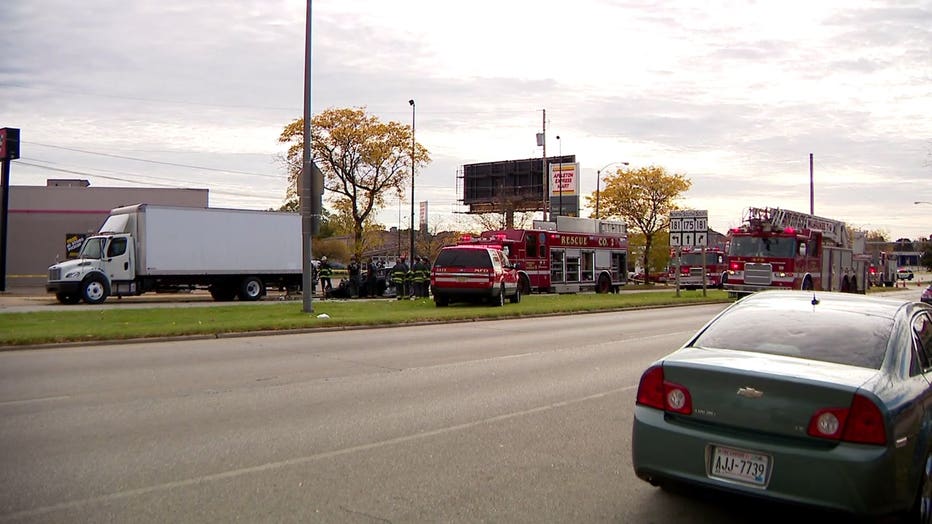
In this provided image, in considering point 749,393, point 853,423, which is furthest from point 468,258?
point 853,423

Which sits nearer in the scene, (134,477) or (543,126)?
(134,477)

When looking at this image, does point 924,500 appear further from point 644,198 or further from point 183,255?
point 644,198

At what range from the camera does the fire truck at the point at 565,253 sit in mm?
34125

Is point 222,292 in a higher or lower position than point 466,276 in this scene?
lower

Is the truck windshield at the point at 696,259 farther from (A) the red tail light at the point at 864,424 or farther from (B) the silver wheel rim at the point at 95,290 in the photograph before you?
(A) the red tail light at the point at 864,424

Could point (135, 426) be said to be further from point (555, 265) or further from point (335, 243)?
point (335, 243)

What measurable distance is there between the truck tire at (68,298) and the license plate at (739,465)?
26675 millimetres

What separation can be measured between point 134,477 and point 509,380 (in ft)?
18.5

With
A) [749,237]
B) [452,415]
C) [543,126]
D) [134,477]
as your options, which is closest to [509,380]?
[452,415]

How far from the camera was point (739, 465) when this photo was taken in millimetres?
4703

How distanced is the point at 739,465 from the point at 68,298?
27.1 m

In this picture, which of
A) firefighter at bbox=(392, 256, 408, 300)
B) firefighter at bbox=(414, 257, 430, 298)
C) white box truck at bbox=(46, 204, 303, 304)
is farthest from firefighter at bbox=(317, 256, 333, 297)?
firefighter at bbox=(414, 257, 430, 298)

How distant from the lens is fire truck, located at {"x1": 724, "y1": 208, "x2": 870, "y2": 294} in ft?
95.3

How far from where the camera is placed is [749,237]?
29.8 meters
